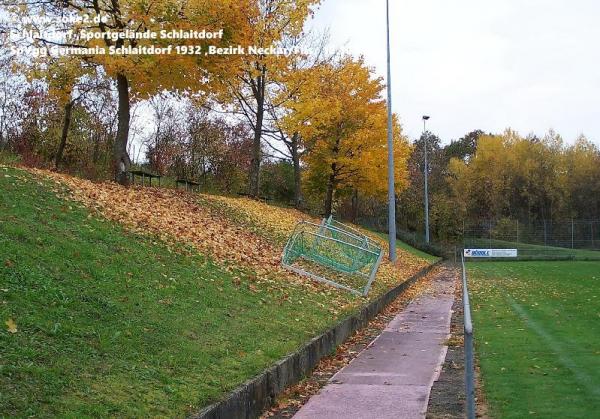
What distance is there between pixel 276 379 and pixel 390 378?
6.11 ft

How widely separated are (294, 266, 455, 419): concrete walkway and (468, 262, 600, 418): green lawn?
739 mm

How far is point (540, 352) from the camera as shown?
8.79 meters

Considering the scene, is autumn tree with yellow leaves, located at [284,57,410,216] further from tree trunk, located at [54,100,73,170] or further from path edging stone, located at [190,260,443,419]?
path edging stone, located at [190,260,443,419]

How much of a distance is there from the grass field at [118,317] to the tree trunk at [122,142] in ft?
14.7

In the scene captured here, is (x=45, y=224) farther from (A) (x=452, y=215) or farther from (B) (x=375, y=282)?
(A) (x=452, y=215)

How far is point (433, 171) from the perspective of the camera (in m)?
70.9

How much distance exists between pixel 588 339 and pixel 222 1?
1278 centimetres

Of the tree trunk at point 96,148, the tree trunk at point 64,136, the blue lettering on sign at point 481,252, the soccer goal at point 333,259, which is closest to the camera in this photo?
the soccer goal at point 333,259

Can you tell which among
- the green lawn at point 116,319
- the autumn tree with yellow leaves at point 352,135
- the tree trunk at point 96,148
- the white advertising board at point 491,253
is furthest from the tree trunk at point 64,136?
the white advertising board at point 491,253

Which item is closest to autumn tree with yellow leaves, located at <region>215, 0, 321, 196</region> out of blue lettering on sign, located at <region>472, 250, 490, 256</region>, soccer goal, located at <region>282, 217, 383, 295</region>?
soccer goal, located at <region>282, 217, 383, 295</region>

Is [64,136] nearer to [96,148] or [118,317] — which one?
[96,148]

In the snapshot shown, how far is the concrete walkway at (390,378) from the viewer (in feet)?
20.8

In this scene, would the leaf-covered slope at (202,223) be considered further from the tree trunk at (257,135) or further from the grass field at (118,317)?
the tree trunk at (257,135)

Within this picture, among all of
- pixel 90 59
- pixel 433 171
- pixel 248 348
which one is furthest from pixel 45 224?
pixel 433 171
